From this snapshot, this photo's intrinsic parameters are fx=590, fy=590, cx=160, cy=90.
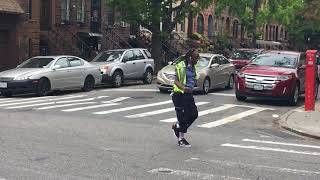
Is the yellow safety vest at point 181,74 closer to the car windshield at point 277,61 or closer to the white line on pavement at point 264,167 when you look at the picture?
the white line on pavement at point 264,167

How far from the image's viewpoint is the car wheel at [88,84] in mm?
22125

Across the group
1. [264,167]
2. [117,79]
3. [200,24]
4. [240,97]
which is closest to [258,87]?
[240,97]

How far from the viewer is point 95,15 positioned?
35.0m

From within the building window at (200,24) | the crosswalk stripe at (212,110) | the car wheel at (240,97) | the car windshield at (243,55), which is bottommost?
the crosswalk stripe at (212,110)

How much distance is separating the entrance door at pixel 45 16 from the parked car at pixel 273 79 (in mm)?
15151

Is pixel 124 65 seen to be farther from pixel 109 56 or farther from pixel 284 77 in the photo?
pixel 284 77

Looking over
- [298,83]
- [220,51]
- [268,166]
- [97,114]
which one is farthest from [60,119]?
[220,51]

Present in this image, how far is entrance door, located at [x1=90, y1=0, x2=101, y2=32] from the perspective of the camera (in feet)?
114

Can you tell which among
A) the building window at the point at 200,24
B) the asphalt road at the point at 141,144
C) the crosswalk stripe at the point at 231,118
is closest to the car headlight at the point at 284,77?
the asphalt road at the point at 141,144

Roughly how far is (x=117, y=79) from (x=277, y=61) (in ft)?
24.7

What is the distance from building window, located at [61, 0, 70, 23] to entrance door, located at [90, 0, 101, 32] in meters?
2.55

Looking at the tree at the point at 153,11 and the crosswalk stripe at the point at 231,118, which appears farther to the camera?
the tree at the point at 153,11

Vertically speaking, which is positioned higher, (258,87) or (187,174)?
(258,87)

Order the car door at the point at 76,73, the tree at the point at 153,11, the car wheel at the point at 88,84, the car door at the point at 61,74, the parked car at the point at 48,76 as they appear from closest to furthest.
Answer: the parked car at the point at 48,76 < the car door at the point at 61,74 < the car door at the point at 76,73 < the car wheel at the point at 88,84 < the tree at the point at 153,11
